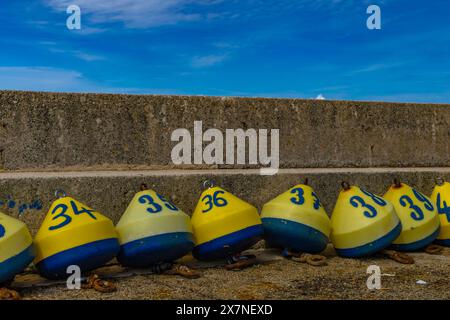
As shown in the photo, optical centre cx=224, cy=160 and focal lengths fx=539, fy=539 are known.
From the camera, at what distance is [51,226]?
13.0 ft

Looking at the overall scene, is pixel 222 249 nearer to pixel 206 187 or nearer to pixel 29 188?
pixel 206 187

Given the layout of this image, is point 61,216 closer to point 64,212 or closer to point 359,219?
point 64,212

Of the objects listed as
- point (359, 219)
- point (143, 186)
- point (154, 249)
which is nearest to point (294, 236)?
point (359, 219)

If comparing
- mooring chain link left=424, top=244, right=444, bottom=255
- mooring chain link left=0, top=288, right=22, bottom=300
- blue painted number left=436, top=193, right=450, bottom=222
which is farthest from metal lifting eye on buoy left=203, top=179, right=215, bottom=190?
blue painted number left=436, top=193, right=450, bottom=222

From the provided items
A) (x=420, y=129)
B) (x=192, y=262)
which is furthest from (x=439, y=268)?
(x=420, y=129)

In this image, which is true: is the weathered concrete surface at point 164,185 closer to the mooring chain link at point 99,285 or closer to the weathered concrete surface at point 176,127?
the weathered concrete surface at point 176,127

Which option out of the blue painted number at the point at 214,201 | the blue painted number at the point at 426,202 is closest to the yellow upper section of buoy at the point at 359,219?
the blue painted number at the point at 426,202

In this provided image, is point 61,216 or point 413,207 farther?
point 413,207

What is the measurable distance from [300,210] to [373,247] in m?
0.74

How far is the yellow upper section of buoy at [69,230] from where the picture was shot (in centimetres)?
388

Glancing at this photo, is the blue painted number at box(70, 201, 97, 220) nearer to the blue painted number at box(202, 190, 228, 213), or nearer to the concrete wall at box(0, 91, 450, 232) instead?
the concrete wall at box(0, 91, 450, 232)

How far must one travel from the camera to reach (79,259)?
3.86 metres

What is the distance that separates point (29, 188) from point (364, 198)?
9.68 feet

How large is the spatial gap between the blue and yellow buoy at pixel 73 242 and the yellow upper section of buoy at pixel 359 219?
6.66 feet
